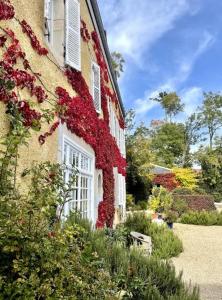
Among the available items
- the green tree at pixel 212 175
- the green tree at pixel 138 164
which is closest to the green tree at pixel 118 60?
the green tree at pixel 138 164

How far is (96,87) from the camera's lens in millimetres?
11695

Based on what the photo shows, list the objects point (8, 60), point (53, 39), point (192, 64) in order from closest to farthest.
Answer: point (8, 60) → point (53, 39) → point (192, 64)

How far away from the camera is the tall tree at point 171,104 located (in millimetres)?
55281

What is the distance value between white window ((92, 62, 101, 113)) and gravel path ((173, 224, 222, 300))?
5208 mm

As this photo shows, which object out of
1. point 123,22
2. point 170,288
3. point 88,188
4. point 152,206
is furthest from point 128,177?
point 170,288

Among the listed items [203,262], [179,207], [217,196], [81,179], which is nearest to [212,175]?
[217,196]

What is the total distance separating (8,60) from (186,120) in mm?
49479

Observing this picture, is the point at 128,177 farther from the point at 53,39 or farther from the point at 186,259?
the point at 53,39

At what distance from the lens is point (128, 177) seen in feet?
93.0

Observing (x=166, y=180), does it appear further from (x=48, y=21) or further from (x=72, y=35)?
(x=48, y=21)

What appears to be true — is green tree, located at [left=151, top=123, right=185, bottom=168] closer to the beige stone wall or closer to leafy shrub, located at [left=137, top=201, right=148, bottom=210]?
leafy shrub, located at [left=137, top=201, right=148, bottom=210]

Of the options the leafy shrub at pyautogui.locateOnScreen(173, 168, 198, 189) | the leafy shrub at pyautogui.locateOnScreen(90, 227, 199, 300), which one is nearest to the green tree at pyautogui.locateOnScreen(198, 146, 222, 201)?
the leafy shrub at pyautogui.locateOnScreen(173, 168, 198, 189)

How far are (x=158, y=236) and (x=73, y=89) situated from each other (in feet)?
17.5

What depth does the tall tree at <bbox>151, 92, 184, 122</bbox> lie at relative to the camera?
55.3m
